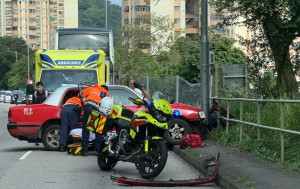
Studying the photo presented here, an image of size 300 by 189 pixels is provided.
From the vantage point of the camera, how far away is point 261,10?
1878cm

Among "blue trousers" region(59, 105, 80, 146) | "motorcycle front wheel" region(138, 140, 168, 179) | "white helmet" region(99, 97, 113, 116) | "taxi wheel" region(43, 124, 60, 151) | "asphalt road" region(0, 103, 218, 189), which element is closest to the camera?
"asphalt road" region(0, 103, 218, 189)

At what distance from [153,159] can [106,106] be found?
5.96 ft

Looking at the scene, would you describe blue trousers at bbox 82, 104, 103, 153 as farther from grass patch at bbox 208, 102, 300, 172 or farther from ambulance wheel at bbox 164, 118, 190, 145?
grass patch at bbox 208, 102, 300, 172

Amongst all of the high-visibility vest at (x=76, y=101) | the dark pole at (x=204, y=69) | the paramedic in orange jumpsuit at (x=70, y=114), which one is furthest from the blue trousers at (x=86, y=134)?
the dark pole at (x=204, y=69)

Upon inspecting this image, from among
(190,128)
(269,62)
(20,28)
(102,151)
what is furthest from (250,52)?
(20,28)

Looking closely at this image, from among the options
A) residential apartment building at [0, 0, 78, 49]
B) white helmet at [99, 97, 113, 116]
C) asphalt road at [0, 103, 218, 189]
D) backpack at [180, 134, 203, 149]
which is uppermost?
residential apartment building at [0, 0, 78, 49]

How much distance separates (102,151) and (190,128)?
4.50m

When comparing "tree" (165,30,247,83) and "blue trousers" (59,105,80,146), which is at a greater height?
"tree" (165,30,247,83)

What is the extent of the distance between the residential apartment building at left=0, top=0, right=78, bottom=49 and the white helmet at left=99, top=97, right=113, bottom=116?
469 ft

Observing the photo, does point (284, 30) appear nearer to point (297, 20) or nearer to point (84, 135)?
point (297, 20)

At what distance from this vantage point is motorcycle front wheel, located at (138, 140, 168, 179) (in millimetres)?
10539

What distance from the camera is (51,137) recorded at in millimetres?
15523

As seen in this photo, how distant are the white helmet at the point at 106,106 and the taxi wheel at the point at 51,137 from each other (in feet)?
11.5

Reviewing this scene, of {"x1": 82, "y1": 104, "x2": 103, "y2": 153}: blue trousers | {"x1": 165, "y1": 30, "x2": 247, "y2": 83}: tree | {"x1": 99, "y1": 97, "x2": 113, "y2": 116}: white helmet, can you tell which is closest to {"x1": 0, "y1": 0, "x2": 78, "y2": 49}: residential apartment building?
{"x1": 165, "y1": 30, "x2": 247, "y2": 83}: tree
